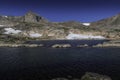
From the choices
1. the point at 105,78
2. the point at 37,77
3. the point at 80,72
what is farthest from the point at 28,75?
the point at 105,78

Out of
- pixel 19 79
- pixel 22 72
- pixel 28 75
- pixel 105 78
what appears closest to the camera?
pixel 105 78

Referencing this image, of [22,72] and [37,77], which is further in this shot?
[22,72]

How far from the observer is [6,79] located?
3017 inches

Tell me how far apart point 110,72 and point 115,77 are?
352 inches

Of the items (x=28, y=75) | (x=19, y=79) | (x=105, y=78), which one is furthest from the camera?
(x=28, y=75)

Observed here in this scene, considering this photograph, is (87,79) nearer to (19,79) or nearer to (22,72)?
(19,79)

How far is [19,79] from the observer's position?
76.6 metres

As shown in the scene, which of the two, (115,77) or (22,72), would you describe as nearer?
(115,77)

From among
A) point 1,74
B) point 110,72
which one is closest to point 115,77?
point 110,72

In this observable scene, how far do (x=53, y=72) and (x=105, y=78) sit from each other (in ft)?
78.5

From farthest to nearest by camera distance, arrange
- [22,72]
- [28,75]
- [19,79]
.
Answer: [22,72]
[28,75]
[19,79]

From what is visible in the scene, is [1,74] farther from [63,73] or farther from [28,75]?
[63,73]

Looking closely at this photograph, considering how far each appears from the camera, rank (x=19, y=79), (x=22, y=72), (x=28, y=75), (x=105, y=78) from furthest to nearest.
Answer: (x=22, y=72)
(x=28, y=75)
(x=19, y=79)
(x=105, y=78)

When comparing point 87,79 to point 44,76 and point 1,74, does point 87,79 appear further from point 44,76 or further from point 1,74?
point 1,74
